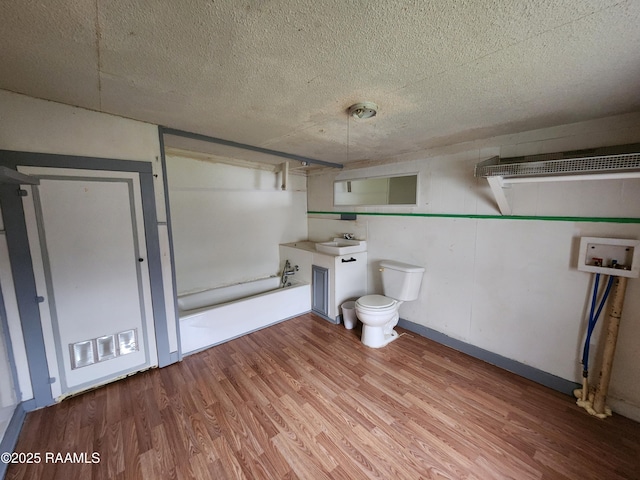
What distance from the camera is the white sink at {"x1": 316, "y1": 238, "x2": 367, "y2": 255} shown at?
302 cm

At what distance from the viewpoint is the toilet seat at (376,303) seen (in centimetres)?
246

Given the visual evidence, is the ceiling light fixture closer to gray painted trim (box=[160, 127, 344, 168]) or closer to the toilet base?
gray painted trim (box=[160, 127, 344, 168])

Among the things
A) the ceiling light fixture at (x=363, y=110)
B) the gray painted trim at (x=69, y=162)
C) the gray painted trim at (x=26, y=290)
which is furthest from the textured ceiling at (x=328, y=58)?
the gray painted trim at (x=26, y=290)

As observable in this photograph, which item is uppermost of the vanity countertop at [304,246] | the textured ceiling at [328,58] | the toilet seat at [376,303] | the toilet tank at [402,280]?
the textured ceiling at [328,58]

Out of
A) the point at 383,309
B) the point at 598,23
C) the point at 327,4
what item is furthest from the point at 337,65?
the point at 383,309

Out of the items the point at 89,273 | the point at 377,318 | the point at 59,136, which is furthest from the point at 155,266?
the point at 377,318

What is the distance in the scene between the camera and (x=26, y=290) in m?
1.62

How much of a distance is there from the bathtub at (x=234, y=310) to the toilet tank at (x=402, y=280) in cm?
109

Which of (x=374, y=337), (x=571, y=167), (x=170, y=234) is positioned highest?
(x=571, y=167)

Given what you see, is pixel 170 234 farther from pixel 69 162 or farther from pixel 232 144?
pixel 232 144

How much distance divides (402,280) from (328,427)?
5.17ft

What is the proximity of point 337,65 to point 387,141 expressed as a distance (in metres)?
1.35

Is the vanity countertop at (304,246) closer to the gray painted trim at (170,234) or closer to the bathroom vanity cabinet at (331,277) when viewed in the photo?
the bathroom vanity cabinet at (331,277)

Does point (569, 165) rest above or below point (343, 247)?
above
